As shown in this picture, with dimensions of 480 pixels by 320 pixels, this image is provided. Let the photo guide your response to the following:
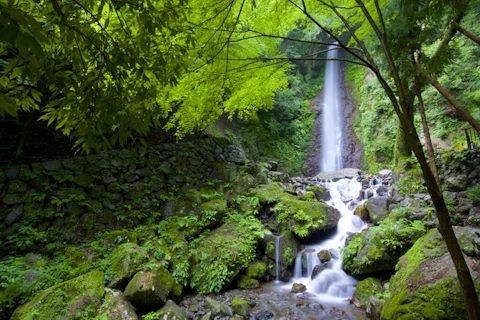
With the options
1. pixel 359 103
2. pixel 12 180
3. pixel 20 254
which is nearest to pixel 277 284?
pixel 20 254

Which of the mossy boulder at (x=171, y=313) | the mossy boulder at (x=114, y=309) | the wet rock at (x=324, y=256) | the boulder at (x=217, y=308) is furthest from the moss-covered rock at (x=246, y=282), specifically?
the mossy boulder at (x=114, y=309)

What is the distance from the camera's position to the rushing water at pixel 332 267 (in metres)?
5.46

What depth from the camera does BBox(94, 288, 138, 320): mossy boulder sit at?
3.96 m

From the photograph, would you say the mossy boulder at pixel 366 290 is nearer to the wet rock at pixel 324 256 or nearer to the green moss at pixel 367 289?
the green moss at pixel 367 289

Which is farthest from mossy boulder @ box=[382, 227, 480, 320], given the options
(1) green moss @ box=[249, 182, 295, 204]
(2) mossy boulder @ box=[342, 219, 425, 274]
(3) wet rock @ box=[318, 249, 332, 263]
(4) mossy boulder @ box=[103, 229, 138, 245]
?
(4) mossy boulder @ box=[103, 229, 138, 245]

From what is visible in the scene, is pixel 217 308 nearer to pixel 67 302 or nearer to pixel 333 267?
pixel 67 302

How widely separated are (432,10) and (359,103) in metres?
14.4

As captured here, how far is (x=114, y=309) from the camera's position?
4.08m

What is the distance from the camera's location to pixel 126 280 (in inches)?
192

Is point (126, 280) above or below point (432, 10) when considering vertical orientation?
below

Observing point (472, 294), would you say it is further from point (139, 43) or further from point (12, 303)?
point (12, 303)

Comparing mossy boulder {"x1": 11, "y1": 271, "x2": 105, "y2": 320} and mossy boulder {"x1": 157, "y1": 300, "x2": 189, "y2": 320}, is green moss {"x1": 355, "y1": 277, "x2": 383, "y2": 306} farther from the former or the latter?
mossy boulder {"x1": 11, "y1": 271, "x2": 105, "y2": 320}

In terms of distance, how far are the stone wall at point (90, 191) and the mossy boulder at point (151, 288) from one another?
204cm

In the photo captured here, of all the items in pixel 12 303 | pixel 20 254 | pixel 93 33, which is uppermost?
pixel 93 33
